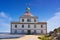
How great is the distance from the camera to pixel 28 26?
44.6 metres

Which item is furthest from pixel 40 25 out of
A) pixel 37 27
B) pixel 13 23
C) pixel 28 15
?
pixel 13 23

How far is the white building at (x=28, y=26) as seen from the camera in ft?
145

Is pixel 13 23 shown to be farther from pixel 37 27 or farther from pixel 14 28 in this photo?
pixel 37 27

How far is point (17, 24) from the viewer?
147 feet

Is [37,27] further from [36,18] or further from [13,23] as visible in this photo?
[13,23]

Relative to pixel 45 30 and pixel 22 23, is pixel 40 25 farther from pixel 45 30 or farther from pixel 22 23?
pixel 22 23

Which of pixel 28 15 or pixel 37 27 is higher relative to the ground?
pixel 28 15

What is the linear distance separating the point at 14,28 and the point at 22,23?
95.8 inches

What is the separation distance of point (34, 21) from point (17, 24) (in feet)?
14.7

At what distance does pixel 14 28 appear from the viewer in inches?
1747

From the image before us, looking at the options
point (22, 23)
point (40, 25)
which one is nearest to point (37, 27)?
point (40, 25)

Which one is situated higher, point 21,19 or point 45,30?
point 21,19

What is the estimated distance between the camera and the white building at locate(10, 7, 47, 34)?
44.2 metres

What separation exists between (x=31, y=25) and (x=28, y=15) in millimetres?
2876
